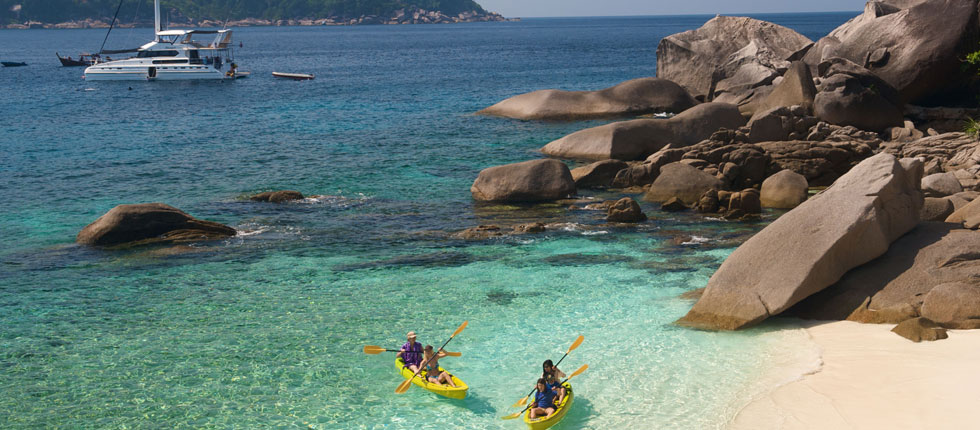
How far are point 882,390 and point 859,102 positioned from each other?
72.3 feet

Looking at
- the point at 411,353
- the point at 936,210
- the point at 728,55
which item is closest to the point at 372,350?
the point at 411,353

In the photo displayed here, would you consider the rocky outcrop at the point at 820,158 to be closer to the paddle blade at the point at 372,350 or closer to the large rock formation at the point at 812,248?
the large rock formation at the point at 812,248

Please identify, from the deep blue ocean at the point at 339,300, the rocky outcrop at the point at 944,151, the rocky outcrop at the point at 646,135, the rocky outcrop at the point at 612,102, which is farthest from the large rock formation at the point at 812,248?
the rocky outcrop at the point at 612,102

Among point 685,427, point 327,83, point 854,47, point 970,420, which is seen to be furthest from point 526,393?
point 327,83

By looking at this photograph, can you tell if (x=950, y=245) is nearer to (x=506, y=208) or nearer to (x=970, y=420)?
(x=970, y=420)

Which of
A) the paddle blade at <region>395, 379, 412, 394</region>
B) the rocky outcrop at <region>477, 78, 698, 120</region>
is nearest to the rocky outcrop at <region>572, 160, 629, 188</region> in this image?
the rocky outcrop at <region>477, 78, 698, 120</region>

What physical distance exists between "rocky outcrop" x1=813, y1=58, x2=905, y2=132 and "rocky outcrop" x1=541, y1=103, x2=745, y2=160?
3.76m

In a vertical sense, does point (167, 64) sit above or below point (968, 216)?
above

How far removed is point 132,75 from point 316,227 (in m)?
62.5

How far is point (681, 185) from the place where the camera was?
26.6 m

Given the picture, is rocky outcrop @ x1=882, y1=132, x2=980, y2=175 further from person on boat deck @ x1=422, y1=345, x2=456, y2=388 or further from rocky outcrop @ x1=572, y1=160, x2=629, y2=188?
person on boat deck @ x1=422, y1=345, x2=456, y2=388

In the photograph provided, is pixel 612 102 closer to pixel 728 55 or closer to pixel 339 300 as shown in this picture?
pixel 728 55

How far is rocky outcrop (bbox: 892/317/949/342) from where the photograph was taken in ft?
47.0

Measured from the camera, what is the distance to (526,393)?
14.0 metres
